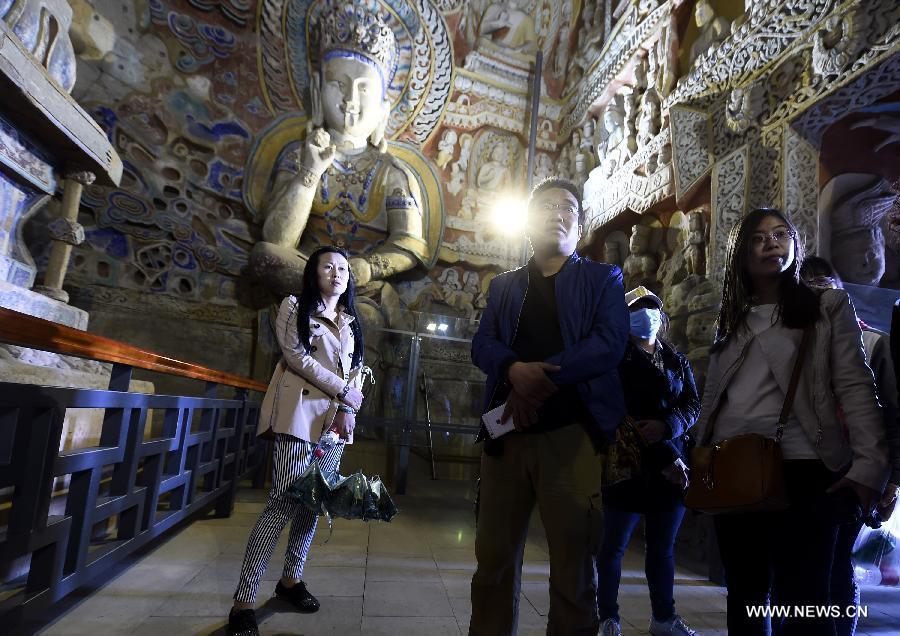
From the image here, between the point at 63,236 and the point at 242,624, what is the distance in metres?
2.93

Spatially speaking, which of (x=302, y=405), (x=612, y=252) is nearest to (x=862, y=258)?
(x=612, y=252)

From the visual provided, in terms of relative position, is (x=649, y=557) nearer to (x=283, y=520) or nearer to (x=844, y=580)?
(x=844, y=580)

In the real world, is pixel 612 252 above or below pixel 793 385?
above

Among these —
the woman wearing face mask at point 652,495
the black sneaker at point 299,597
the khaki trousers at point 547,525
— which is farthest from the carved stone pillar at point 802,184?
the black sneaker at point 299,597

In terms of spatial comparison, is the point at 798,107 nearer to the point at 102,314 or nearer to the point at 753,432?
the point at 753,432

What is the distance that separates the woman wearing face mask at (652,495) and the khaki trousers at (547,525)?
734mm

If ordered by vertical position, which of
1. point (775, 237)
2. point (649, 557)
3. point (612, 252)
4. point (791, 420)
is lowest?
point (649, 557)

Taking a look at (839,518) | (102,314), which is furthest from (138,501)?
(102,314)

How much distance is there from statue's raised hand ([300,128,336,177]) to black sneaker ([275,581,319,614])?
6066 millimetres

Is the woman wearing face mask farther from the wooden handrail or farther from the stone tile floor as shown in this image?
the wooden handrail

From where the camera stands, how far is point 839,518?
1193mm

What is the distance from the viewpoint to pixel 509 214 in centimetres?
812

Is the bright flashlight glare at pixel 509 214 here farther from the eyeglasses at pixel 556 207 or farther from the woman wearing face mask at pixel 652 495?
the eyeglasses at pixel 556 207

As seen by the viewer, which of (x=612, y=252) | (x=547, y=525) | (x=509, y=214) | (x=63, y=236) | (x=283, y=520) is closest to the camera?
(x=547, y=525)
